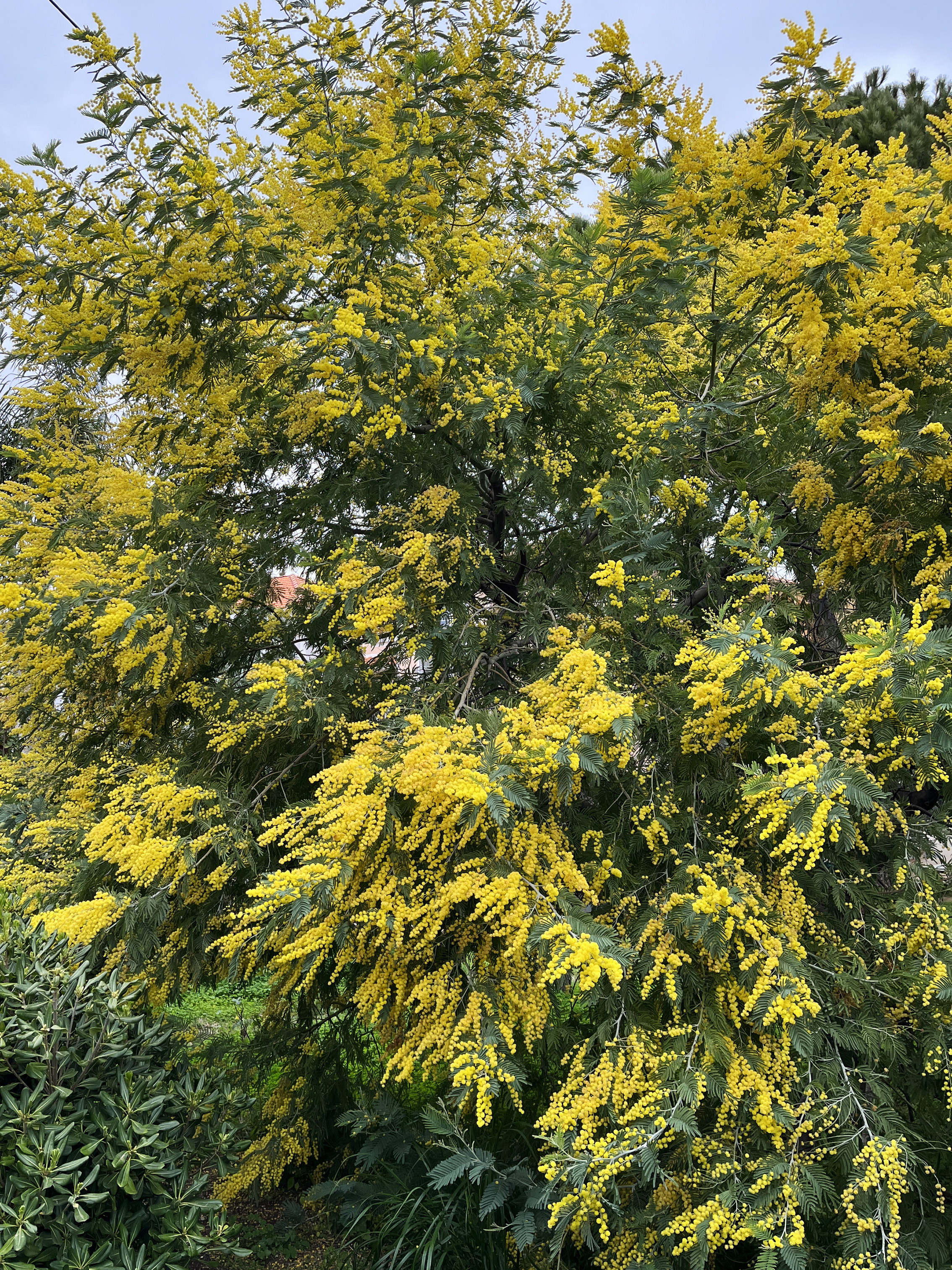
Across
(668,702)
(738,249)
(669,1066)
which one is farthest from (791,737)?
(738,249)

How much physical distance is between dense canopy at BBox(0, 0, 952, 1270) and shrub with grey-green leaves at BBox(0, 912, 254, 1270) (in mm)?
281

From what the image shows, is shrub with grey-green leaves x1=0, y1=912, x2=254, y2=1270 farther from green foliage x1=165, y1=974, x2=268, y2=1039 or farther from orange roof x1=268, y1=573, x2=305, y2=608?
green foliage x1=165, y1=974, x2=268, y2=1039

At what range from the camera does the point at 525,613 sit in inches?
160

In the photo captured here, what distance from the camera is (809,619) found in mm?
3988

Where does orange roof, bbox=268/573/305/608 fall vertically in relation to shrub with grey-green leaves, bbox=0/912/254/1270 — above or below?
above

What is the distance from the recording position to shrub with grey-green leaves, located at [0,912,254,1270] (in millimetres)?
2816

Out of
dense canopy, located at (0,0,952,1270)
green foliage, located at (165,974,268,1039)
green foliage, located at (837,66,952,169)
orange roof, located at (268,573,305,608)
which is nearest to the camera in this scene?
dense canopy, located at (0,0,952,1270)

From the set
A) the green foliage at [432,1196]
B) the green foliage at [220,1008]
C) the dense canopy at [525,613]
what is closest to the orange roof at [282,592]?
the dense canopy at [525,613]

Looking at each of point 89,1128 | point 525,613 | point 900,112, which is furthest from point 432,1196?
point 900,112

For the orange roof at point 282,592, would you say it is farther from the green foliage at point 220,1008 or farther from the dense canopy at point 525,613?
the green foliage at point 220,1008

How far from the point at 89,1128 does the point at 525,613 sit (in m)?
2.59

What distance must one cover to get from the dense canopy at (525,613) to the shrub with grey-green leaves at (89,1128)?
28 cm

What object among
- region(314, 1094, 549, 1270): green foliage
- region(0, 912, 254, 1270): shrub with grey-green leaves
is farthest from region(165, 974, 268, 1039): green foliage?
region(0, 912, 254, 1270): shrub with grey-green leaves

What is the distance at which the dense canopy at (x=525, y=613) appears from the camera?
266cm
